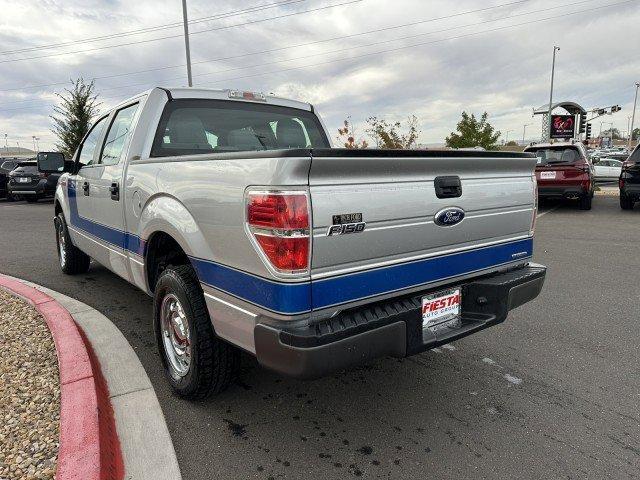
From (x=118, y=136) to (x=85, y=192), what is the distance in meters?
0.85

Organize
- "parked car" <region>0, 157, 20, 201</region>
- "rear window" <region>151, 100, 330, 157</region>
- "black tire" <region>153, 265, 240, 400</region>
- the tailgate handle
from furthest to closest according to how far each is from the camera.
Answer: "parked car" <region>0, 157, 20, 201</region> < "rear window" <region>151, 100, 330, 157</region> < "black tire" <region>153, 265, 240, 400</region> < the tailgate handle

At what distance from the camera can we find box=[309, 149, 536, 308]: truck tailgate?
6.94 ft

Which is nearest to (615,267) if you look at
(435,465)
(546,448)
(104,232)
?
(546,448)

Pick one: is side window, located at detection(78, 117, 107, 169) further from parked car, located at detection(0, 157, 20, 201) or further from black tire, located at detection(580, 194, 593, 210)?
parked car, located at detection(0, 157, 20, 201)

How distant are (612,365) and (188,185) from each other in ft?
10.4

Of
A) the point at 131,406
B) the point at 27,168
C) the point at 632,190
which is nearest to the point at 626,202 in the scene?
the point at 632,190

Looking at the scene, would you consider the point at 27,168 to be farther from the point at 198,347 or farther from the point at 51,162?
the point at 198,347

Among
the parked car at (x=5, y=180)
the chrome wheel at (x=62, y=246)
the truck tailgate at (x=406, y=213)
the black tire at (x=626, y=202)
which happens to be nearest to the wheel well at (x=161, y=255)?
the truck tailgate at (x=406, y=213)

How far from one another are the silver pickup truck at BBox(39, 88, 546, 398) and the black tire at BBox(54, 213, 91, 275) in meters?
2.29

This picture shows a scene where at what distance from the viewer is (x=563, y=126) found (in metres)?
26.8

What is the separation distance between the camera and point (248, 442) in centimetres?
255

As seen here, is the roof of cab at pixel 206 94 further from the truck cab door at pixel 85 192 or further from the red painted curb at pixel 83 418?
the red painted curb at pixel 83 418

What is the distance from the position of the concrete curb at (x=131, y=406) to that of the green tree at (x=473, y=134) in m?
24.2

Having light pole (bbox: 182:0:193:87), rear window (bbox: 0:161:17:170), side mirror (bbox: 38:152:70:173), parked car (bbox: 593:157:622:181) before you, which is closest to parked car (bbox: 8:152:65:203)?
rear window (bbox: 0:161:17:170)
